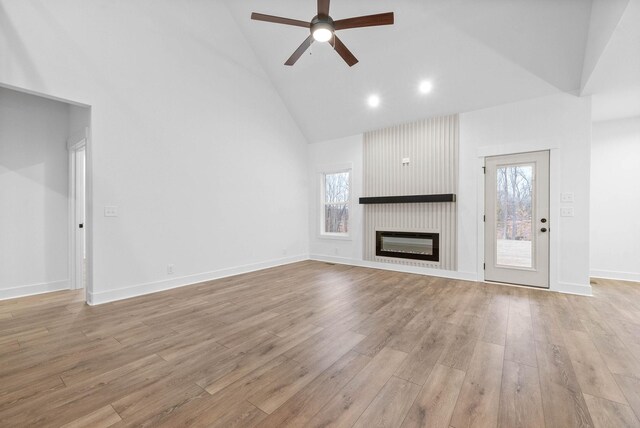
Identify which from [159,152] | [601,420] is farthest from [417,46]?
[601,420]

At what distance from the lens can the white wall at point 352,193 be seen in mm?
5918

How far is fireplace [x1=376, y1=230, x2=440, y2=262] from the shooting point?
492cm

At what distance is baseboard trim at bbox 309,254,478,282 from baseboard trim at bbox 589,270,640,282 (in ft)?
7.47

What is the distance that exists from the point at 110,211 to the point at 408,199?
4633 millimetres

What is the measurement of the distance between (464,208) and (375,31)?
314cm

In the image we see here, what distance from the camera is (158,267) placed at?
3928 millimetres

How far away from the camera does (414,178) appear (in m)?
5.12

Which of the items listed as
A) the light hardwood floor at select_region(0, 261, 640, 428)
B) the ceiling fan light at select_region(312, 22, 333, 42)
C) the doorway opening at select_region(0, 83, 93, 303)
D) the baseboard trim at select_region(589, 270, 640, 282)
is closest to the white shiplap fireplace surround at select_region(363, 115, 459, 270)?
the light hardwood floor at select_region(0, 261, 640, 428)

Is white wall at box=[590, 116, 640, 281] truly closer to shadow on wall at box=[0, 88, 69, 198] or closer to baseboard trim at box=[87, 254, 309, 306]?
baseboard trim at box=[87, 254, 309, 306]

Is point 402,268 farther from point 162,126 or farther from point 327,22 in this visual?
point 162,126

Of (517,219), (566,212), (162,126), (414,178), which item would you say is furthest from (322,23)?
(566,212)

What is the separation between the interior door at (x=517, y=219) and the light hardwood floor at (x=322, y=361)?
0.64 m

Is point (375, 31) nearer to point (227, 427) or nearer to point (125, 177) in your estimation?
point (125, 177)

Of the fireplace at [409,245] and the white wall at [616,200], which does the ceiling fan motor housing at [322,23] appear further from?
the white wall at [616,200]
